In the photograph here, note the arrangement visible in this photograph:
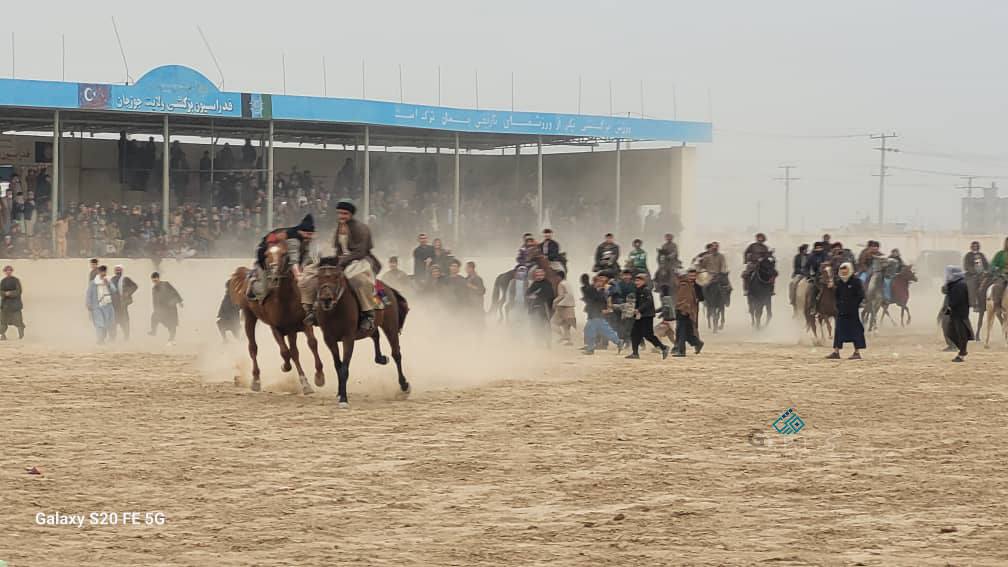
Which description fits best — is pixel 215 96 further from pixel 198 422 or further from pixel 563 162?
pixel 198 422

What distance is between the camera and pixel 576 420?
1422cm

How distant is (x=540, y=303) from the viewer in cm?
2514

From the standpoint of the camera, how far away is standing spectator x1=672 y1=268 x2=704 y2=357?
75.4 feet

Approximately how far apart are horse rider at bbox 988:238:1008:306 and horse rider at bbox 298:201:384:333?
13.9 metres

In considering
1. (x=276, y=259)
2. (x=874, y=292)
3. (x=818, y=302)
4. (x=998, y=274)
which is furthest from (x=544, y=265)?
(x=276, y=259)

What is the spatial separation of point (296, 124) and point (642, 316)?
19698mm

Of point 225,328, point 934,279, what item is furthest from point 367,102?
point 934,279

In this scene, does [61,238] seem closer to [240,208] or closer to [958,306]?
[240,208]

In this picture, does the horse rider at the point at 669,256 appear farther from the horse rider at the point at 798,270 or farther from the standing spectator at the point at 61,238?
the standing spectator at the point at 61,238

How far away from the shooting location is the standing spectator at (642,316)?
884 inches

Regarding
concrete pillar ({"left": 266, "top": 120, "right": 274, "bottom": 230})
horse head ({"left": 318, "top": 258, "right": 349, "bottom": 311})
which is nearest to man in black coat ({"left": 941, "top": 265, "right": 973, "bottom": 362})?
horse head ({"left": 318, "top": 258, "right": 349, "bottom": 311})

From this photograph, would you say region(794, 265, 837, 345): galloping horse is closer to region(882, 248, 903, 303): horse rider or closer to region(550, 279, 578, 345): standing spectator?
region(882, 248, 903, 303): horse rider

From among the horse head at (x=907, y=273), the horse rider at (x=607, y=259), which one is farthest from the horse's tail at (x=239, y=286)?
the horse head at (x=907, y=273)

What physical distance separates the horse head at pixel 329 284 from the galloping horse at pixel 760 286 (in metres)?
16.9
